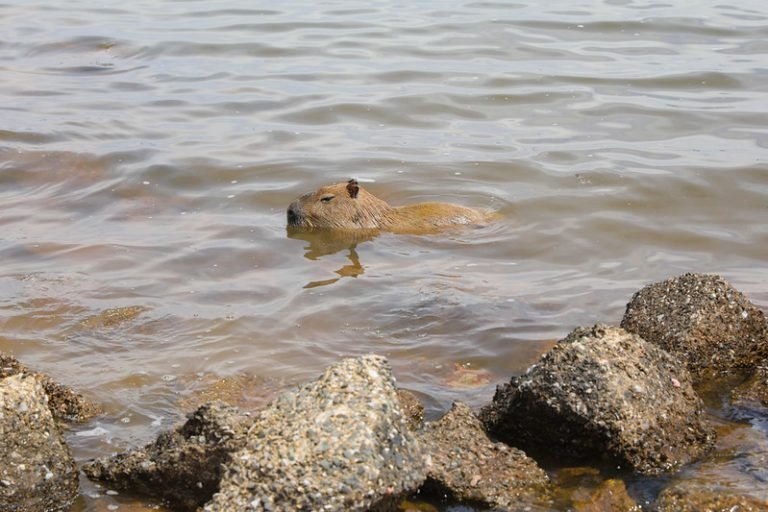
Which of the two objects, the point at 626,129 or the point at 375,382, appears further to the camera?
the point at 626,129

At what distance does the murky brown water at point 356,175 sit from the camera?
7.12 meters

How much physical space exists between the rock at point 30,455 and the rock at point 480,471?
66.3 inches

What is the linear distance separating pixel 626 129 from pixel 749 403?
22.2ft

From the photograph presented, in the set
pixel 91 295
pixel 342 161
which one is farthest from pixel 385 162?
pixel 91 295

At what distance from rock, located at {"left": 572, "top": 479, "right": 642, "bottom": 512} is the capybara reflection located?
4.71m

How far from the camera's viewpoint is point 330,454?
4.28 m

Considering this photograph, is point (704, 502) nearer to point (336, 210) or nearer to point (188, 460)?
point (188, 460)

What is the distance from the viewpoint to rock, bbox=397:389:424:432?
19.0ft

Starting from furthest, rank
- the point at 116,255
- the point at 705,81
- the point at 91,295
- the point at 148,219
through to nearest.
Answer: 1. the point at 705,81
2. the point at 148,219
3. the point at 116,255
4. the point at 91,295

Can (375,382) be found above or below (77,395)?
above

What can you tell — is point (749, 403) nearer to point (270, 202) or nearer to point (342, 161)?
point (270, 202)

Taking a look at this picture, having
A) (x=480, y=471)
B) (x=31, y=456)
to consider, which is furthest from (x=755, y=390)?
(x=31, y=456)

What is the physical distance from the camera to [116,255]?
8.78m

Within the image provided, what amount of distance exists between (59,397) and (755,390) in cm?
385
